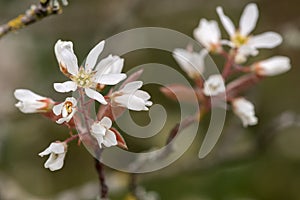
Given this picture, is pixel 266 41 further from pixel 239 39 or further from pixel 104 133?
pixel 104 133

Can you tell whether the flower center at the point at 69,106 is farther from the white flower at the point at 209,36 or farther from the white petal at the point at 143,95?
the white flower at the point at 209,36

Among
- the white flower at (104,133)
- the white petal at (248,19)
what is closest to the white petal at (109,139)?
the white flower at (104,133)

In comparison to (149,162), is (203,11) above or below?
above

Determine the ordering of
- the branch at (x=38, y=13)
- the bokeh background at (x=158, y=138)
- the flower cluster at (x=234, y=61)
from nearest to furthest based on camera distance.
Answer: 1. the branch at (x=38, y=13)
2. the flower cluster at (x=234, y=61)
3. the bokeh background at (x=158, y=138)

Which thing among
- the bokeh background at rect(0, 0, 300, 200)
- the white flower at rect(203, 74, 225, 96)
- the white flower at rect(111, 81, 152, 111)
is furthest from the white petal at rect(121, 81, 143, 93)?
the bokeh background at rect(0, 0, 300, 200)

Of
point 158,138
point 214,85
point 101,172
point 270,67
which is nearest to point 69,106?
point 101,172

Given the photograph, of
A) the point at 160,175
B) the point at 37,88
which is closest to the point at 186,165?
the point at 160,175

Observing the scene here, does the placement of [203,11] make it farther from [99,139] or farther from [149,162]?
[99,139]
